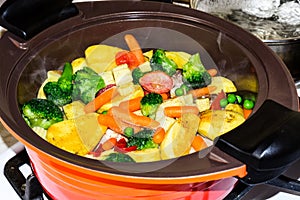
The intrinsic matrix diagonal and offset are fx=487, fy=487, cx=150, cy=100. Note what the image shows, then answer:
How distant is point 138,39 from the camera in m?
1.42

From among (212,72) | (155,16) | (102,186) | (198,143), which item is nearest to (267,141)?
(198,143)

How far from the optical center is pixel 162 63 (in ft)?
4.31

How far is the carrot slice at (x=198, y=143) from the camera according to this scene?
112cm

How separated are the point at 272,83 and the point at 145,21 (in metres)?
0.42

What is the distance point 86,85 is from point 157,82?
0.61ft

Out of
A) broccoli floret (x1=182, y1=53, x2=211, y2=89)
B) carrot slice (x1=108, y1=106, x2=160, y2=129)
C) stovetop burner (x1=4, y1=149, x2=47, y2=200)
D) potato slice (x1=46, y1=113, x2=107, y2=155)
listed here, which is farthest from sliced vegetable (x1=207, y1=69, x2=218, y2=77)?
stovetop burner (x1=4, y1=149, x2=47, y2=200)

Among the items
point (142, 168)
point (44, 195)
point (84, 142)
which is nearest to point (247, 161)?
point (142, 168)

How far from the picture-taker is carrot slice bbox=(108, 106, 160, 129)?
46.1 inches

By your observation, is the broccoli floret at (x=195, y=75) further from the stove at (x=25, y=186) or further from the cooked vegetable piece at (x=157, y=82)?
the stove at (x=25, y=186)

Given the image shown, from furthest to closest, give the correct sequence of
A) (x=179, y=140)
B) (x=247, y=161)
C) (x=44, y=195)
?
(x=44, y=195) → (x=179, y=140) → (x=247, y=161)

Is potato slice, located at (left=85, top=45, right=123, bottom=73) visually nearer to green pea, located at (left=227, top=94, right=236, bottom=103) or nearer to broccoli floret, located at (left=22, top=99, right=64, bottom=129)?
broccoli floret, located at (left=22, top=99, right=64, bottom=129)

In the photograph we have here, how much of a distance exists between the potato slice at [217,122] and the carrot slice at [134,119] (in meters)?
0.11

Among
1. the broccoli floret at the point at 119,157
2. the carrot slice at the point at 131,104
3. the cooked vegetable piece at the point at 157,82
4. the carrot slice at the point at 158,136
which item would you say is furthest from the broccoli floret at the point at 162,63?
the broccoli floret at the point at 119,157

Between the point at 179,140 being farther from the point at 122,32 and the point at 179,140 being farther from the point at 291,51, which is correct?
the point at 291,51
